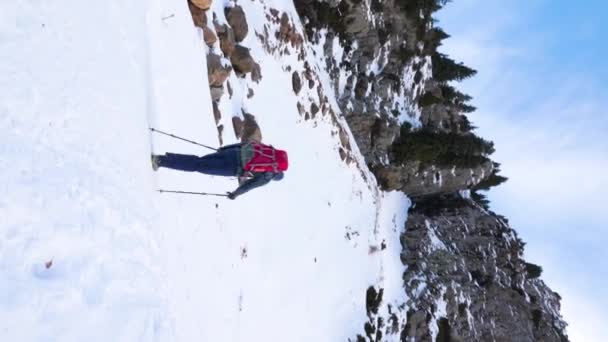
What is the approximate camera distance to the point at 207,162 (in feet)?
28.9

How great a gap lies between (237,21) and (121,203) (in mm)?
10205

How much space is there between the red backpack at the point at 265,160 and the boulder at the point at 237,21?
26.2 ft

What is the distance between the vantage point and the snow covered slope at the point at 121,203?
5293mm

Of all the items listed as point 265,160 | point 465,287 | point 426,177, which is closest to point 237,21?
point 265,160

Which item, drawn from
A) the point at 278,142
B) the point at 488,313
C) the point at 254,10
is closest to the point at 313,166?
the point at 278,142

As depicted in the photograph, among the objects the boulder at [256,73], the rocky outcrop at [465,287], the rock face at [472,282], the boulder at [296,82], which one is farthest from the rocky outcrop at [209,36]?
the rock face at [472,282]

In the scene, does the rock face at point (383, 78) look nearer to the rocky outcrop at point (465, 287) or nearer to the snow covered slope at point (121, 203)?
the rocky outcrop at point (465, 287)

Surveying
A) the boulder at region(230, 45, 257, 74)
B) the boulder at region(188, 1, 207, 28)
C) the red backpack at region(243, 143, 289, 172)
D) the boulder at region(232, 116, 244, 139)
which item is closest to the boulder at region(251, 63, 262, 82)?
the boulder at region(230, 45, 257, 74)

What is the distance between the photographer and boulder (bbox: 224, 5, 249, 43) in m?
15.4

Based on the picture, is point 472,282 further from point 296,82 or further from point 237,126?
point 237,126

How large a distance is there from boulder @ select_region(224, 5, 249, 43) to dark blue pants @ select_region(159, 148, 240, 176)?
8.28 meters

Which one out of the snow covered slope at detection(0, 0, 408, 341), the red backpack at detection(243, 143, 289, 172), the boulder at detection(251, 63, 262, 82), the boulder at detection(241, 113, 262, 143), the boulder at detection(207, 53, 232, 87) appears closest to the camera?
the snow covered slope at detection(0, 0, 408, 341)

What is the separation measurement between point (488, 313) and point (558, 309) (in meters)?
10.3

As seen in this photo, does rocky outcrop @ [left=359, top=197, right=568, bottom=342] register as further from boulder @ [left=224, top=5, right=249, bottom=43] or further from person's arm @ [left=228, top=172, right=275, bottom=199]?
person's arm @ [left=228, top=172, right=275, bottom=199]
